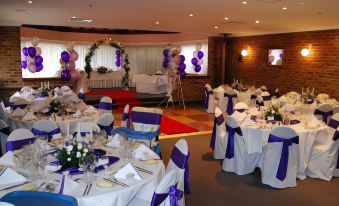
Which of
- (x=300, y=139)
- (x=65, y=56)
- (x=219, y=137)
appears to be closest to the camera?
(x=300, y=139)

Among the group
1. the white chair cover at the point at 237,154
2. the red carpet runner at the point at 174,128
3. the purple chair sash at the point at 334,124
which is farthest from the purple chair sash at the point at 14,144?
the purple chair sash at the point at 334,124

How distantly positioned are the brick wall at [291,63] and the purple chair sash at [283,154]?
236 inches

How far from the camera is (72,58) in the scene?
41.0ft

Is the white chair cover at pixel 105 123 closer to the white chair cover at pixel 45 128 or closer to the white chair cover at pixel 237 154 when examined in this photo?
the white chair cover at pixel 45 128

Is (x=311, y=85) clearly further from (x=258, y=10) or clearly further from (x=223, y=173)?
(x=223, y=173)

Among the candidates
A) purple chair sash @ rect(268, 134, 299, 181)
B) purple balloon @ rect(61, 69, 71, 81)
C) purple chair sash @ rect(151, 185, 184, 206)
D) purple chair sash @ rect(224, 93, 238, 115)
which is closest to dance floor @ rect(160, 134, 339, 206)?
purple chair sash @ rect(268, 134, 299, 181)

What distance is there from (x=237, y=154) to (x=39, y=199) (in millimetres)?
3667

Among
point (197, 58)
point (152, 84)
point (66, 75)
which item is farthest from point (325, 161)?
point (66, 75)

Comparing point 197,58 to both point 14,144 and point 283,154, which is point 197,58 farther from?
point 14,144

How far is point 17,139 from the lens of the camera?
12.4ft

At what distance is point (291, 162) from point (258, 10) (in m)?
3.58

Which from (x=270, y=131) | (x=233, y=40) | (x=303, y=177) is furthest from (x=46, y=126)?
(x=233, y=40)

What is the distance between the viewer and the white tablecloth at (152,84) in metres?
13.4

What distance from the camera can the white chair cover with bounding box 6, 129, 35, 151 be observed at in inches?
146
